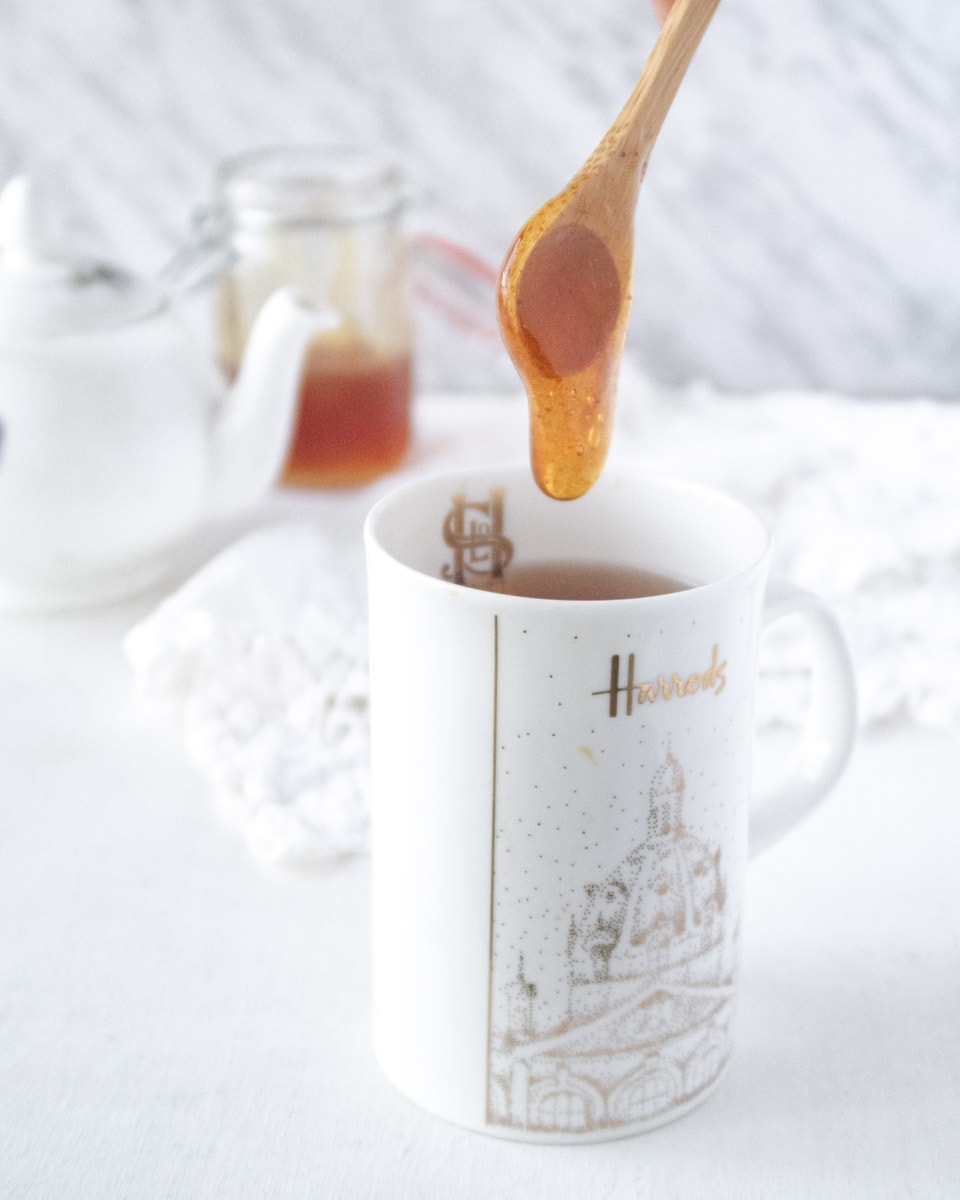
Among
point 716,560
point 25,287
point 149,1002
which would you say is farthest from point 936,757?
point 25,287

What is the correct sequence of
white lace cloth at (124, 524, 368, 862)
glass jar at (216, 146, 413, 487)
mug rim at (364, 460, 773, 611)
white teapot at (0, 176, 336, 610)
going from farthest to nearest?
glass jar at (216, 146, 413, 487) → white teapot at (0, 176, 336, 610) → white lace cloth at (124, 524, 368, 862) → mug rim at (364, 460, 773, 611)

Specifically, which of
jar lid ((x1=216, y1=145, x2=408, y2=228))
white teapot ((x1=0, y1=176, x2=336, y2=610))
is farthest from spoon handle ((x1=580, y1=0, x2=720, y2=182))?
jar lid ((x1=216, y1=145, x2=408, y2=228))

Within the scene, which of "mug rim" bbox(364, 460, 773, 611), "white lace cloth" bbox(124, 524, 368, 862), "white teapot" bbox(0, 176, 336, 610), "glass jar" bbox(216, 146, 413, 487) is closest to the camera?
"mug rim" bbox(364, 460, 773, 611)

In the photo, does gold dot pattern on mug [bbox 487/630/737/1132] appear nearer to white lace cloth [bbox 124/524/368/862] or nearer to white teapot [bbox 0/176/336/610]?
white lace cloth [bbox 124/524/368/862]

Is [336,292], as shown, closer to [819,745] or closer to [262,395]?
[262,395]

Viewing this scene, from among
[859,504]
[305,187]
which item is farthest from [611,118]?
[859,504]

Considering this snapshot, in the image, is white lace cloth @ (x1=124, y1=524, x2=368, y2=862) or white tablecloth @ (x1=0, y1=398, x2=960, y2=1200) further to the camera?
white lace cloth @ (x1=124, y1=524, x2=368, y2=862)

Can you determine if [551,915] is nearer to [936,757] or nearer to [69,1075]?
[69,1075]

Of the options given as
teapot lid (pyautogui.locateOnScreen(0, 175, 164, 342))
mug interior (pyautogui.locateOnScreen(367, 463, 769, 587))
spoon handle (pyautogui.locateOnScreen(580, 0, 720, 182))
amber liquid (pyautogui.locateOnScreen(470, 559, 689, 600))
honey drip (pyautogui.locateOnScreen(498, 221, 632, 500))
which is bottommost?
amber liquid (pyautogui.locateOnScreen(470, 559, 689, 600))
